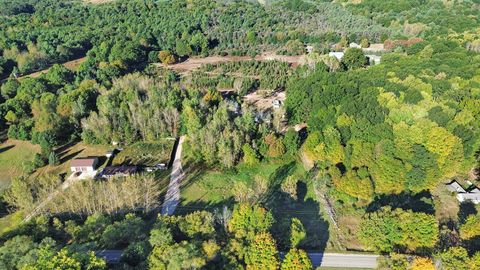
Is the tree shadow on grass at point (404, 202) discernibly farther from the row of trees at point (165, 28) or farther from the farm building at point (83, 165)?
the row of trees at point (165, 28)

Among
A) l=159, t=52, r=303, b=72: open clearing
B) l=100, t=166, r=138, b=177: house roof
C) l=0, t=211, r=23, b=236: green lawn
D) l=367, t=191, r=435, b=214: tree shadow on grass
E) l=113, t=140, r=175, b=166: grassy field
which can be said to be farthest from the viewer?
l=159, t=52, r=303, b=72: open clearing

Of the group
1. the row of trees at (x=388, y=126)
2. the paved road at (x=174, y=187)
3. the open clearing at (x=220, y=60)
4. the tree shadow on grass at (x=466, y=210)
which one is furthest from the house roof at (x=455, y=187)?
the open clearing at (x=220, y=60)

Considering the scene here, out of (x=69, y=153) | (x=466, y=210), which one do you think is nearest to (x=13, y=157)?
(x=69, y=153)

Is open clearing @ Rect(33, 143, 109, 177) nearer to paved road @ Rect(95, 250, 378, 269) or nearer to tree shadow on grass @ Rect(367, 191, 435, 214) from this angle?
paved road @ Rect(95, 250, 378, 269)

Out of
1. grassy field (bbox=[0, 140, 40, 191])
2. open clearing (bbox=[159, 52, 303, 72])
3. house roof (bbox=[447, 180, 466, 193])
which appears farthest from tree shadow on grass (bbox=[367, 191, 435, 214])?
open clearing (bbox=[159, 52, 303, 72])

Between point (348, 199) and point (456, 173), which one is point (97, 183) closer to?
point (348, 199)

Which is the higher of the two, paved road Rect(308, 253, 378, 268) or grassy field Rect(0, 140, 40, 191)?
grassy field Rect(0, 140, 40, 191)
